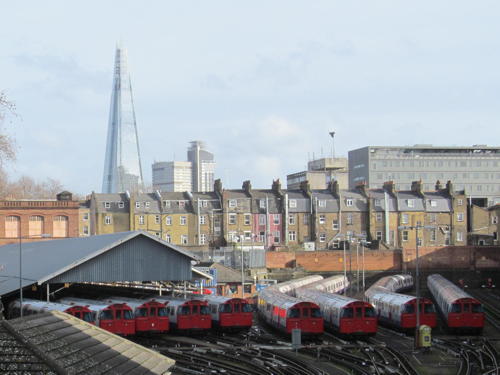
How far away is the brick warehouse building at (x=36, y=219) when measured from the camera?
310ft

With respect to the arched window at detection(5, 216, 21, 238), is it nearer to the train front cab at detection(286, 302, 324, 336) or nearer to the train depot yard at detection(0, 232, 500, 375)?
the train depot yard at detection(0, 232, 500, 375)

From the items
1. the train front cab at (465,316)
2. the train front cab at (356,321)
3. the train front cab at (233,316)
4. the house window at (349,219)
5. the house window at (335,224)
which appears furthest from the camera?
the house window at (349,219)

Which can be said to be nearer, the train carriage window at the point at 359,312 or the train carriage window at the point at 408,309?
the train carriage window at the point at 359,312

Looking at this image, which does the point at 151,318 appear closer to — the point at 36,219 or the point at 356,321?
the point at 356,321

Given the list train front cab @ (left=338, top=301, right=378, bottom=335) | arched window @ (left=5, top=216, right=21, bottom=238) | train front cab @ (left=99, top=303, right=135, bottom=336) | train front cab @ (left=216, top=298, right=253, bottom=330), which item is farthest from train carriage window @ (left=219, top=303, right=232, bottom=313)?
arched window @ (left=5, top=216, right=21, bottom=238)

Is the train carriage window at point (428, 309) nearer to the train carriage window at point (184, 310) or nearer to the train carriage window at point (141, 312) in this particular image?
the train carriage window at point (184, 310)

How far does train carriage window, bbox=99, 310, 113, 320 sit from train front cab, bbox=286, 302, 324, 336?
10.1 meters

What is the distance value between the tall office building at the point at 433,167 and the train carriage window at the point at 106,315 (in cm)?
13371

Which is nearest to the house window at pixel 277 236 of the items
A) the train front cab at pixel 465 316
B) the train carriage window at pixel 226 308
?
the train carriage window at pixel 226 308

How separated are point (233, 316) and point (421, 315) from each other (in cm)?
1127

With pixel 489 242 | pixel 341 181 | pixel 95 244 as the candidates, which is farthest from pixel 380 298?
pixel 341 181

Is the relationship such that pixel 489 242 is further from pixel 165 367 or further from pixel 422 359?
pixel 165 367

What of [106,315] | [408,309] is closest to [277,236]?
[408,309]

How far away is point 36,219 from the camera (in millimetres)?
96125
